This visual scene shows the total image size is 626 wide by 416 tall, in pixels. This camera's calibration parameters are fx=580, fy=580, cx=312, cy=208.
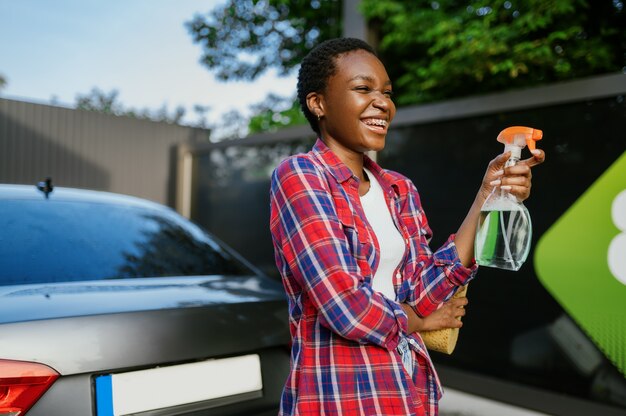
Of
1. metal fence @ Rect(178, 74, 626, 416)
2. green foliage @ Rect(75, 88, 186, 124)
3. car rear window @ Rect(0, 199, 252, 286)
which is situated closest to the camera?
car rear window @ Rect(0, 199, 252, 286)

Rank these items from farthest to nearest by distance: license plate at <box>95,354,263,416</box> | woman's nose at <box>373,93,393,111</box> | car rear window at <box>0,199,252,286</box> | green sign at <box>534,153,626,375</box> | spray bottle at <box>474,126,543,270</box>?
green sign at <box>534,153,626,375</box>, car rear window at <box>0,199,252,286</box>, license plate at <box>95,354,263,416</box>, woman's nose at <box>373,93,393,111</box>, spray bottle at <box>474,126,543,270</box>

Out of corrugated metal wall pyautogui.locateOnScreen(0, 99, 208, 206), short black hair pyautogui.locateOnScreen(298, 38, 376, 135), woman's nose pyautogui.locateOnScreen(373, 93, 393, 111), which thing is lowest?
woman's nose pyautogui.locateOnScreen(373, 93, 393, 111)

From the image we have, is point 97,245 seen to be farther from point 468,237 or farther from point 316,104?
point 468,237

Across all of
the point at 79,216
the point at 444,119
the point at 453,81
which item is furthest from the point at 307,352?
the point at 453,81

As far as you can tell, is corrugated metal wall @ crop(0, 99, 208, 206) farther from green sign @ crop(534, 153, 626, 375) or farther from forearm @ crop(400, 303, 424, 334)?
forearm @ crop(400, 303, 424, 334)

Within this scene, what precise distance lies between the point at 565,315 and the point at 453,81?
325cm

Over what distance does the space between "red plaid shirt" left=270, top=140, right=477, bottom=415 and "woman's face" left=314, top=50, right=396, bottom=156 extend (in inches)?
4.0

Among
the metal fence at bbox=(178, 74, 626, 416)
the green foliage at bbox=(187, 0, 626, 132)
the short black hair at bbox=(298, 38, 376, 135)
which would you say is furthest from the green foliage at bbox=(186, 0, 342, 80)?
the short black hair at bbox=(298, 38, 376, 135)

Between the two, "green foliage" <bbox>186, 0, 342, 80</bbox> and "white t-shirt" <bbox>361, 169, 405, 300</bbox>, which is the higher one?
"green foliage" <bbox>186, 0, 342, 80</bbox>

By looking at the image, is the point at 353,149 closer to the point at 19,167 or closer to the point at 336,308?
the point at 336,308

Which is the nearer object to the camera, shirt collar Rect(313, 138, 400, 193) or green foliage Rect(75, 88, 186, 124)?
shirt collar Rect(313, 138, 400, 193)

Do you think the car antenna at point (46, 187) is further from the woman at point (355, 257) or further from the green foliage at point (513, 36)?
the green foliage at point (513, 36)

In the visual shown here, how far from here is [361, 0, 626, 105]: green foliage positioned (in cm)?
510

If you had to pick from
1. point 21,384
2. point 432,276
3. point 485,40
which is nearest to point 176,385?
point 21,384
